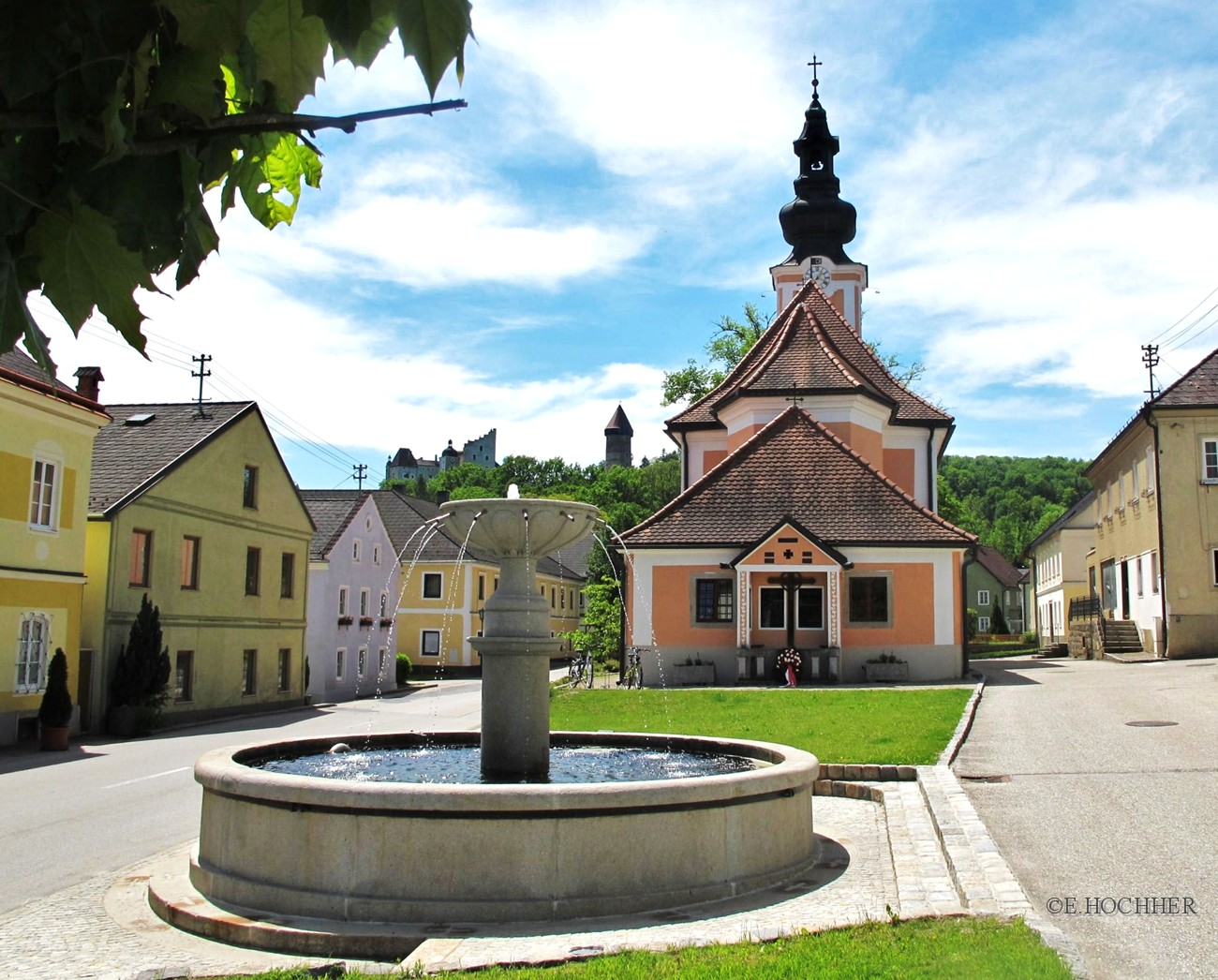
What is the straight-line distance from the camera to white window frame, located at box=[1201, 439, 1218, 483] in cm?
3438

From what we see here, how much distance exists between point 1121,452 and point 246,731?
31184 millimetres

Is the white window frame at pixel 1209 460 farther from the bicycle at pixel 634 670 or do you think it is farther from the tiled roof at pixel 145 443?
the tiled roof at pixel 145 443

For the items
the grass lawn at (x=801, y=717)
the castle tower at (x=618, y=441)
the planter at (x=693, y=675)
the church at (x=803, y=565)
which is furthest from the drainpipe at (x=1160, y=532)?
the castle tower at (x=618, y=441)

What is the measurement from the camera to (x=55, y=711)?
22719 millimetres

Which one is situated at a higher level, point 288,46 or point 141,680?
point 288,46

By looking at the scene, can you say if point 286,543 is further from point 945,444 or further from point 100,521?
point 945,444

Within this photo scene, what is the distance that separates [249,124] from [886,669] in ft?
95.6

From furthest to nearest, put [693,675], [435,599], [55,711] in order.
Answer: [435,599] → [693,675] → [55,711]

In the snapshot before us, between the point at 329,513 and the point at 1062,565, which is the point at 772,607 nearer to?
the point at 329,513

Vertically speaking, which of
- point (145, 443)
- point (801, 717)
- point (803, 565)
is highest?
point (145, 443)

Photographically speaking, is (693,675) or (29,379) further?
(693,675)

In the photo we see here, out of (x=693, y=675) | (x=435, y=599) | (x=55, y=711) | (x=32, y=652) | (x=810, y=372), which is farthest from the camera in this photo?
(x=435, y=599)

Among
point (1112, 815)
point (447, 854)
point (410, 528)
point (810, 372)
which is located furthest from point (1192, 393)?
point (410, 528)

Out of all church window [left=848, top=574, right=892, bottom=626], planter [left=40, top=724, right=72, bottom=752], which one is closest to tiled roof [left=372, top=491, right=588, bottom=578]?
church window [left=848, top=574, right=892, bottom=626]
